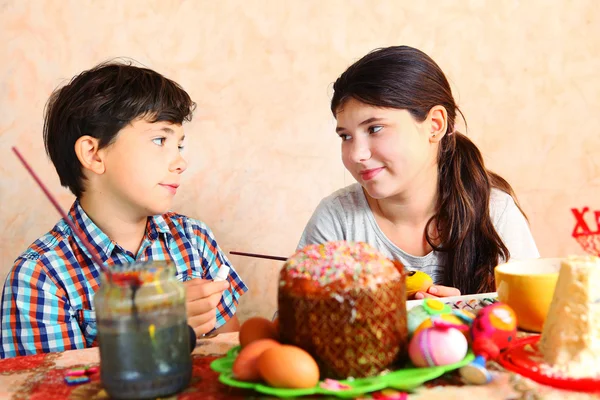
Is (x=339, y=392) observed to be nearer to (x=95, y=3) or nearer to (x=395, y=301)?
(x=395, y=301)

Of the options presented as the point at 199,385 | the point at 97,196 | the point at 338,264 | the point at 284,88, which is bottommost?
the point at 199,385

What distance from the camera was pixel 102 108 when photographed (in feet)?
4.07

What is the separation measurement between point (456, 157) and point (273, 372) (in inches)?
36.9

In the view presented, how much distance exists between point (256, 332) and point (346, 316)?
131mm

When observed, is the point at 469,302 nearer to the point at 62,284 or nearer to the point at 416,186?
the point at 416,186

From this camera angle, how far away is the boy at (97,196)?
111cm

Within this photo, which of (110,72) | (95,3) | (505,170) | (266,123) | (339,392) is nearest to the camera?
(339,392)

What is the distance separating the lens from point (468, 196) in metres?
1.37

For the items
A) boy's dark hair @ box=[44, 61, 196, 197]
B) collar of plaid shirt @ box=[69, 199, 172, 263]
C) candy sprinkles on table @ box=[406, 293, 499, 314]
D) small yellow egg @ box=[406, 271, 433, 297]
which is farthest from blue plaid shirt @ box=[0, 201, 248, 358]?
candy sprinkles on table @ box=[406, 293, 499, 314]

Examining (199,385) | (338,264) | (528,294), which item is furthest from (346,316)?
(528,294)

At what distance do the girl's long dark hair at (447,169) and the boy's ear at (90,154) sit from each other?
51 cm

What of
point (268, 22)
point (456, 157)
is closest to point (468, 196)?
point (456, 157)

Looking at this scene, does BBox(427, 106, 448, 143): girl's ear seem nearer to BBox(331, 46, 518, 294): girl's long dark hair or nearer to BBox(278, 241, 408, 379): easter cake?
BBox(331, 46, 518, 294): girl's long dark hair

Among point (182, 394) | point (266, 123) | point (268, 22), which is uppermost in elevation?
point (268, 22)
